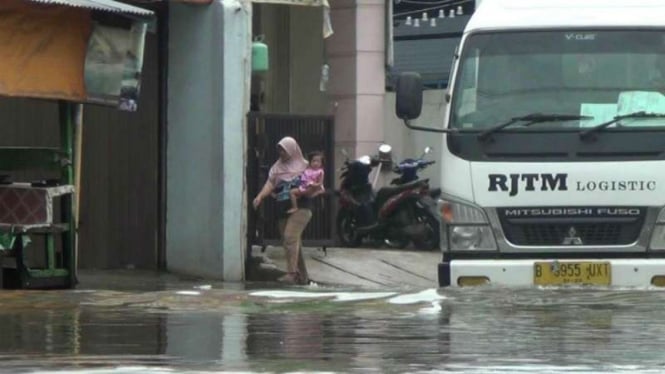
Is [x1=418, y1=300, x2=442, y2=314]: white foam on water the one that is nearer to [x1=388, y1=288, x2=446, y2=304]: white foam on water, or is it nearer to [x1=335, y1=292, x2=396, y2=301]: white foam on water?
[x1=388, y1=288, x2=446, y2=304]: white foam on water

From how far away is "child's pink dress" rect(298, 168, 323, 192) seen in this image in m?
16.8

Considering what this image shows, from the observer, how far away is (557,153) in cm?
1145

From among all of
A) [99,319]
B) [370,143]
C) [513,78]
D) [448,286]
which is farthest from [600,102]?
[370,143]

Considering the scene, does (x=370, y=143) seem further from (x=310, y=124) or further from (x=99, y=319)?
(x=99, y=319)

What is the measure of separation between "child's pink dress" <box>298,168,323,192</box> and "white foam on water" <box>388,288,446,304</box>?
5.18 metres

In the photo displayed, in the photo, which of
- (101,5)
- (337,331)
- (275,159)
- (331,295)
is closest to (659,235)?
(331,295)

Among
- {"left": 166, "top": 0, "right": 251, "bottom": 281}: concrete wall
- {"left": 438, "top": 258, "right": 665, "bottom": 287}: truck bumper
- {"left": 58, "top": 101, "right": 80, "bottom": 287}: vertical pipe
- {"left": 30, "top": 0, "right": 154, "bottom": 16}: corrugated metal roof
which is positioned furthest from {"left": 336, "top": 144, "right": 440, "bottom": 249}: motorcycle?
{"left": 438, "top": 258, "right": 665, "bottom": 287}: truck bumper

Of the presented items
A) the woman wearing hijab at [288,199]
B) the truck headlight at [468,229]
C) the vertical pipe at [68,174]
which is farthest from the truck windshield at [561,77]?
the woman wearing hijab at [288,199]

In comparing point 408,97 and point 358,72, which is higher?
point 358,72

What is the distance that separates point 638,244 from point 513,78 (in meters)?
1.51

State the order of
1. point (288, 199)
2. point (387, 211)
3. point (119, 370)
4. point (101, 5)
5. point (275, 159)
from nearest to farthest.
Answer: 1. point (119, 370)
2. point (101, 5)
3. point (288, 199)
4. point (275, 159)
5. point (387, 211)

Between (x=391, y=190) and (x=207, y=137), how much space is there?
3.98m

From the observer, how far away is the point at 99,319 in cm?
1045

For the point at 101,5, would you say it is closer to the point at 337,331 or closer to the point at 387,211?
the point at 337,331
